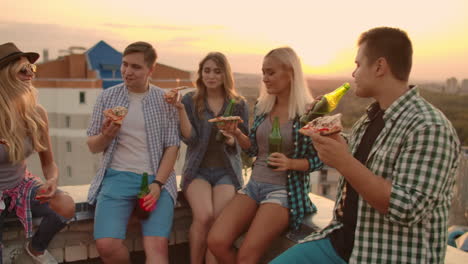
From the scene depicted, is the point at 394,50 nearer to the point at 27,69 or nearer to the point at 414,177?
the point at 414,177

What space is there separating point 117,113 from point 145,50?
56cm

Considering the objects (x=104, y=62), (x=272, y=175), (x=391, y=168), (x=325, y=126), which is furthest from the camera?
(x=104, y=62)

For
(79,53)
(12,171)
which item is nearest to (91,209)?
(12,171)

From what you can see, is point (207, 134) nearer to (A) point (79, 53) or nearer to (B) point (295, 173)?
(B) point (295, 173)

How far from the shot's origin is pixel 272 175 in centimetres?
306

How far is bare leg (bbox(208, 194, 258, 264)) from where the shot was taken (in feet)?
9.43

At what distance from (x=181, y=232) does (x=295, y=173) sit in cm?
114

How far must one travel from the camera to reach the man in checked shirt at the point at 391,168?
174 cm

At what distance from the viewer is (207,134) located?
3535mm

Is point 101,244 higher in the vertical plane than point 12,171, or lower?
lower

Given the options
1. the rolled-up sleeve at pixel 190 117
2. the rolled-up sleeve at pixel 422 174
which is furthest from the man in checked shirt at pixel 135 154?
the rolled-up sleeve at pixel 422 174

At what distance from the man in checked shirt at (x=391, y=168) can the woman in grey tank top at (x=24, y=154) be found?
1516 mm

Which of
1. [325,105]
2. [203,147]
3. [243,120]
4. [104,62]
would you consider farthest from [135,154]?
[104,62]

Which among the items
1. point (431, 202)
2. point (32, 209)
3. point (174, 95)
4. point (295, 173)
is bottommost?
point (32, 209)
